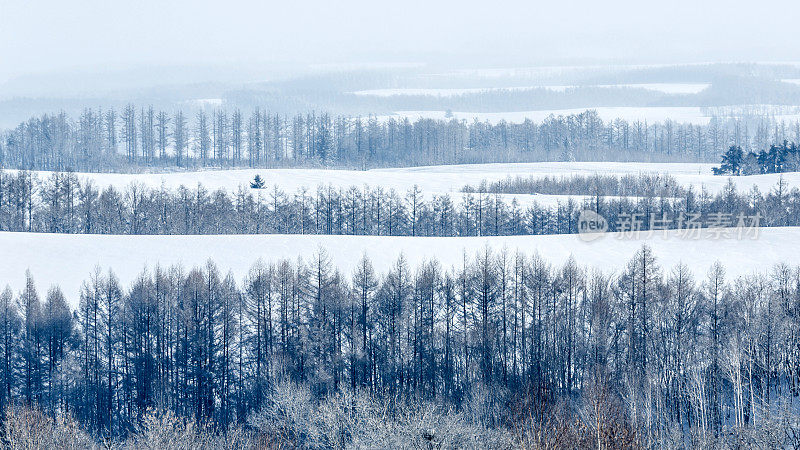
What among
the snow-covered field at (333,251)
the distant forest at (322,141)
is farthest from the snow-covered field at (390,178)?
the snow-covered field at (333,251)

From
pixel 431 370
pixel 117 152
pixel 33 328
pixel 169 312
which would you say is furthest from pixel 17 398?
pixel 117 152

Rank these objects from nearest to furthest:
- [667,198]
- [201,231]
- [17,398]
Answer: [17,398], [201,231], [667,198]

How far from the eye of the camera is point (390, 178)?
10194cm

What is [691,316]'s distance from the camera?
43.6m

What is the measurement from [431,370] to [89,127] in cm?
10298

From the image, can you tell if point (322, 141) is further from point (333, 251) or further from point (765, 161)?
point (333, 251)

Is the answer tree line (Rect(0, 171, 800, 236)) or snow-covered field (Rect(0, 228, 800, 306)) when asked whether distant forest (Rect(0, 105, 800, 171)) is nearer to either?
tree line (Rect(0, 171, 800, 236))

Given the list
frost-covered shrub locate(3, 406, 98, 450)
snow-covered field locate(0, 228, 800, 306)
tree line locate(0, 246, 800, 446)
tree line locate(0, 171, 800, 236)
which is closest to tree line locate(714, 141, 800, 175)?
tree line locate(0, 171, 800, 236)

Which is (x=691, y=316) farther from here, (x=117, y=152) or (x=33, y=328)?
(x=117, y=152)

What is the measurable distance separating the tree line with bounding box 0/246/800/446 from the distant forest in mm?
73851

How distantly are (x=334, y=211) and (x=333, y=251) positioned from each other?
21.4 metres

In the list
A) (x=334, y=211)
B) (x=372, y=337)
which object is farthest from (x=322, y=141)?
(x=372, y=337)

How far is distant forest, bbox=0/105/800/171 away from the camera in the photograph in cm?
12938

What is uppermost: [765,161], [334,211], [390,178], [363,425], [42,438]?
[765,161]
